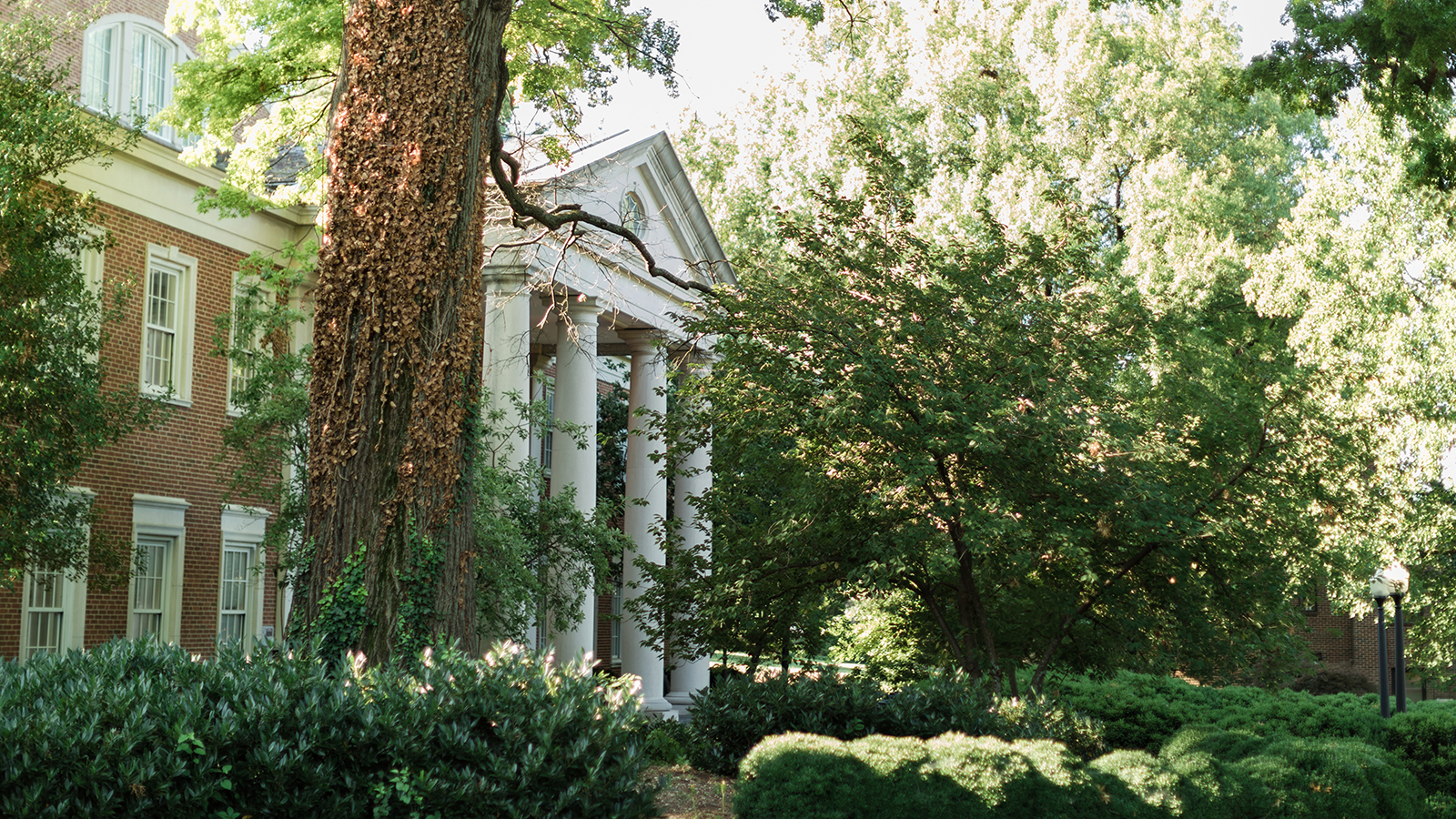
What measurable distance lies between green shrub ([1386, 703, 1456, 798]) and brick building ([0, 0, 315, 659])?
48.2 ft

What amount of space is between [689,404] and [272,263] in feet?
24.9

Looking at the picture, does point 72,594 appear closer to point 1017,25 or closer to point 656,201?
point 656,201

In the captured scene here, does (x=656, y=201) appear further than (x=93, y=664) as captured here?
Yes

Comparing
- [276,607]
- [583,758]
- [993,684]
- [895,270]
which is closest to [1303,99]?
[895,270]

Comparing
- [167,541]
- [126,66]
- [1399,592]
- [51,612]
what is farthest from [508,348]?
[1399,592]

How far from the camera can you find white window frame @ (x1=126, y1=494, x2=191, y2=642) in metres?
18.9

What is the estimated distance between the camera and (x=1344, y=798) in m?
9.80

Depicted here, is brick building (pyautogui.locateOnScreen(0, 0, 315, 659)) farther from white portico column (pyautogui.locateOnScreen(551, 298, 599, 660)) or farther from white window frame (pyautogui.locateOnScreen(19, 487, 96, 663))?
white portico column (pyautogui.locateOnScreen(551, 298, 599, 660))

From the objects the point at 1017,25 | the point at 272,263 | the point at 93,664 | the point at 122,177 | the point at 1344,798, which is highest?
the point at 1017,25

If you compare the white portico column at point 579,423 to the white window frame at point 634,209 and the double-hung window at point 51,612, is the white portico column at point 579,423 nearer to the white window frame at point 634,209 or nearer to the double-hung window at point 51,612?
the white window frame at point 634,209

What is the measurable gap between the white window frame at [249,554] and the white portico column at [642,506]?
6.11 meters

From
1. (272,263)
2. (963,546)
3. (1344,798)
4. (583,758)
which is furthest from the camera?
(272,263)

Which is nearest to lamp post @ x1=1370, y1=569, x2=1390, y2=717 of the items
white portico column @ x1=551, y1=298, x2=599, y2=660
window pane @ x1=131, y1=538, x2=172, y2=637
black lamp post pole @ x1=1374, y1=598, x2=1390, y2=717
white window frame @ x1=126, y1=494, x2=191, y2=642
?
black lamp post pole @ x1=1374, y1=598, x2=1390, y2=717

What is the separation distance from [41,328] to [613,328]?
10.4 m
